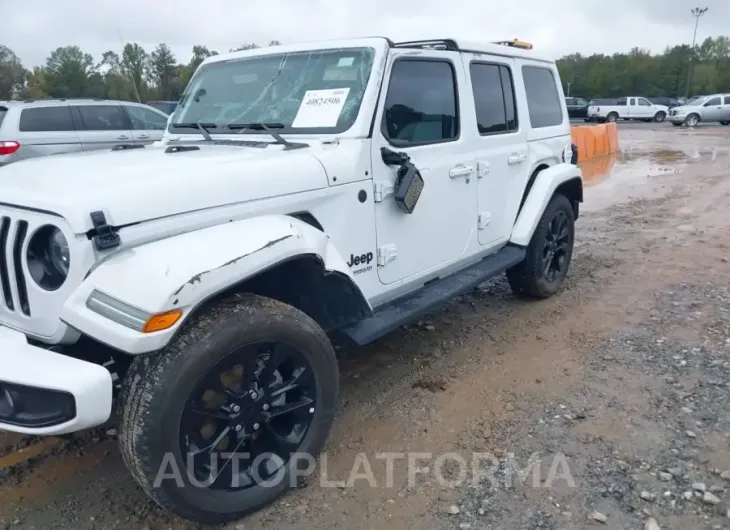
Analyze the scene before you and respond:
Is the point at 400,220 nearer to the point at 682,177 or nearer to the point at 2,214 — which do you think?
the point at 2,214

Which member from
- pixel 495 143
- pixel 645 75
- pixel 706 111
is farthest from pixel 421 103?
pixel 645 75

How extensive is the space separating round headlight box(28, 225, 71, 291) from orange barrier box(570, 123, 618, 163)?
14.4 metres

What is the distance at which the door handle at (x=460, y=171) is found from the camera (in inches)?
153

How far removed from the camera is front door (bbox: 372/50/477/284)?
3.40 metres

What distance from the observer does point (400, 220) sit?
3.50 metres

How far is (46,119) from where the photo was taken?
965cm

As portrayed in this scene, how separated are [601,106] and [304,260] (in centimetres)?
3763

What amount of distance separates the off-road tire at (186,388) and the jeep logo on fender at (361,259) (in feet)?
1.94

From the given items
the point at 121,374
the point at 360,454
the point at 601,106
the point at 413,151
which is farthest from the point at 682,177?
the point at 601,106

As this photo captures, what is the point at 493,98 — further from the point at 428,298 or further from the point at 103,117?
the point at 103,117

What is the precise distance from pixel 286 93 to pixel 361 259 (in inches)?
42.0

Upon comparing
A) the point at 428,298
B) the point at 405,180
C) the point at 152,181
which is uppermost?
the point at 152,181

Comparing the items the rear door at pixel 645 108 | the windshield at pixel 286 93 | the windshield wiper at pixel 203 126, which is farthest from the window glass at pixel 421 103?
the rear door at pixel 645 108

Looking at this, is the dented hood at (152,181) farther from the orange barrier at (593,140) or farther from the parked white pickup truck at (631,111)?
the parked white pickup truck at (631,111)
